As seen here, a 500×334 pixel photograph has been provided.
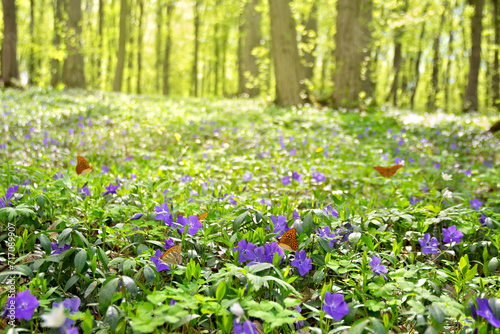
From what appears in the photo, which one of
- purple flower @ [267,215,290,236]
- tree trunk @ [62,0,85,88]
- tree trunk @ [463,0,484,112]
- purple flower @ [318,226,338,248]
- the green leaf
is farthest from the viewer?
tree trunk @ [62,0,85,88]

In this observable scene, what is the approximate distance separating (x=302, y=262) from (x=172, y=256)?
698mm

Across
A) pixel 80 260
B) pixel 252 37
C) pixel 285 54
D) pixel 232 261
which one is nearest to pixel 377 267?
pixel 232 261

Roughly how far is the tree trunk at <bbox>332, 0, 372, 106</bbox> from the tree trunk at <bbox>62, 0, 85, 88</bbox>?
9.28m

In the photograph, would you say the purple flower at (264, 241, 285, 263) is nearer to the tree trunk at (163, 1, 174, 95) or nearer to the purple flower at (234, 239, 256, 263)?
the purple flower at (234, 239, 256, 263)

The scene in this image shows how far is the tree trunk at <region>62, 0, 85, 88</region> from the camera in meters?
13.4

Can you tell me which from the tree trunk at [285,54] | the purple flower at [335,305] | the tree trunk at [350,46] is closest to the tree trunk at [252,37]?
the tree trunk at [285,54]

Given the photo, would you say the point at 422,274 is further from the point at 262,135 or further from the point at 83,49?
the point at 83,49

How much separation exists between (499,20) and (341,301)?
49.4 feet

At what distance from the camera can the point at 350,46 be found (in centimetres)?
1078

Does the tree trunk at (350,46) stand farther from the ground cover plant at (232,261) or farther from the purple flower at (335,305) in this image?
the purple flower at (335,305)

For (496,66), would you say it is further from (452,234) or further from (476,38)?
(452,234)

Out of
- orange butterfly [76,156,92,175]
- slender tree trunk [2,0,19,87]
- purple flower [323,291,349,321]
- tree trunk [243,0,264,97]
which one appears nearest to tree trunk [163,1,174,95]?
tree trunk [243,0,264,97]

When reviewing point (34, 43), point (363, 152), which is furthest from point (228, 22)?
point (363, 152)

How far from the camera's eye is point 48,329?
162 cm
